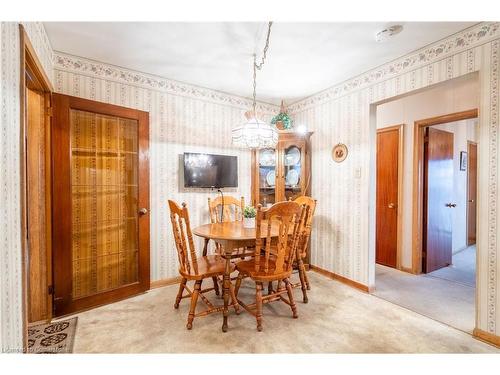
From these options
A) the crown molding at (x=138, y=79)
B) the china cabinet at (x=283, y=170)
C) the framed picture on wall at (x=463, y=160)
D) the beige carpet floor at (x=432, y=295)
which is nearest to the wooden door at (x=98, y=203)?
the crown molding at (x=138, y=79)

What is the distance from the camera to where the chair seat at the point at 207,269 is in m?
2.03

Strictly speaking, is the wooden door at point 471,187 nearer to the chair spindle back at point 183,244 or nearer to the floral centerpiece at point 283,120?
the floral centerpiece at point 283,120

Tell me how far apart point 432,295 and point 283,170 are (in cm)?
228

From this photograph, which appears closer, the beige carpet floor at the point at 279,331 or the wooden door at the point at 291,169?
the beige carpet floor at the point at 279,331

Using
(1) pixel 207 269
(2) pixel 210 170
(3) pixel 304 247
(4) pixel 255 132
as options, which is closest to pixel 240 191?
(2) pixel 210 170

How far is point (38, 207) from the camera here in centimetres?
207

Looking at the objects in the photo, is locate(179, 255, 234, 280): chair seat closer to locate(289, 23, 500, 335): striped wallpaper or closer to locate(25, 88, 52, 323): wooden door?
locate(25, 88, 52, 323): wooden door

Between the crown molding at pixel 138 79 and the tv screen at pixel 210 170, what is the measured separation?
810 millimetres

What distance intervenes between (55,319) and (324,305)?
2.52m

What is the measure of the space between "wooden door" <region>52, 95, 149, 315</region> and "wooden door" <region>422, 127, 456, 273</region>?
367 centimetres

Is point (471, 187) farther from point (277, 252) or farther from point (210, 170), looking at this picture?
point (210, 170)

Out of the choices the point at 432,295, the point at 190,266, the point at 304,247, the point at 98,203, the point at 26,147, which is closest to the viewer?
the point at 26,147

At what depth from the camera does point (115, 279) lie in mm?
2631

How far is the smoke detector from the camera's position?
1957 millimetres
